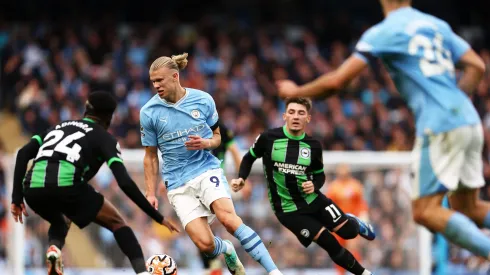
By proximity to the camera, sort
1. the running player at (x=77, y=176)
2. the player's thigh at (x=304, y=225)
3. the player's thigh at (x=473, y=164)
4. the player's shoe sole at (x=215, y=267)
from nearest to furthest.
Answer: the player's thigh at (x=473, y=164), the running player at (x=77, y=176), the player's thigh at (x=304, y=225), the player's shoe sole at (x=215, y=267)

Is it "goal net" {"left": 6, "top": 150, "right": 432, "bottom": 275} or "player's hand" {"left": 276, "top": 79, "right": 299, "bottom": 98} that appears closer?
"player's hand" {"left": 276, "top": 79, "right": 299, "bottom": 98}

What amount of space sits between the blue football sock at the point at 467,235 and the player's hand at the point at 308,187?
8.89 ft

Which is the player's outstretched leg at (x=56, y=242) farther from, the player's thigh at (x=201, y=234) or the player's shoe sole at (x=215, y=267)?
the player's shoe sole at (x=215, y=267)

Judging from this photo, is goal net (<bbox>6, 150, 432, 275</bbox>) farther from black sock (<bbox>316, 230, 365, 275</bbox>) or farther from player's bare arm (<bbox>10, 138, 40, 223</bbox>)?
player's bare arm (<bbox>10, 138, 40, 223</bbox>)

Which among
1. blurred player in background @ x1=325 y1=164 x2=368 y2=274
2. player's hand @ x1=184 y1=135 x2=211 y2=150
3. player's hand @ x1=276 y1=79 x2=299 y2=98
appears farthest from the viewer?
blurred player in background @ x1=325 y1=164 x2=368 y2=274

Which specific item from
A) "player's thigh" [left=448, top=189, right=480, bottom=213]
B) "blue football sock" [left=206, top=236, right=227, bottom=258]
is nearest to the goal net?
"blue football sock" [left=206, top=236, right=227, bottom=258]

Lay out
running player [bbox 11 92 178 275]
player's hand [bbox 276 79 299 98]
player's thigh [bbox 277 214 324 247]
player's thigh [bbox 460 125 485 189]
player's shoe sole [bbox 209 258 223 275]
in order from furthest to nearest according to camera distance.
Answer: player's shoe sole [bbox 209 258 223 275], player's thigh [bbox 277 214 324 247], running player [bbox 11 92 178 275], player's thigh [bbox 460 125 485 189], player's hand [bbox 276 79 299 98]

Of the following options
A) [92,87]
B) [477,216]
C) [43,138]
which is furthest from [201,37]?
[477,216]

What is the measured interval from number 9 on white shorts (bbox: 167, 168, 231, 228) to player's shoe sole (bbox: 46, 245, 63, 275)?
115cm

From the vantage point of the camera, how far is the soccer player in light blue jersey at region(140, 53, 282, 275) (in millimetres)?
8484

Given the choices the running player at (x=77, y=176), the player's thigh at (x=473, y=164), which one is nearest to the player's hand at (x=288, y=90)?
the player's thigh at (x=473, y=164)

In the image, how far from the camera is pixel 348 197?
14023mm

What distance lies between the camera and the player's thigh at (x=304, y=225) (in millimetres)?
9258

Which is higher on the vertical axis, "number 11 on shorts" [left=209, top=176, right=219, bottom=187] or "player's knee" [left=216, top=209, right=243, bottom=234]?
"number 11 on shorts" [left=209, top=176, right=219, bottom=187]
